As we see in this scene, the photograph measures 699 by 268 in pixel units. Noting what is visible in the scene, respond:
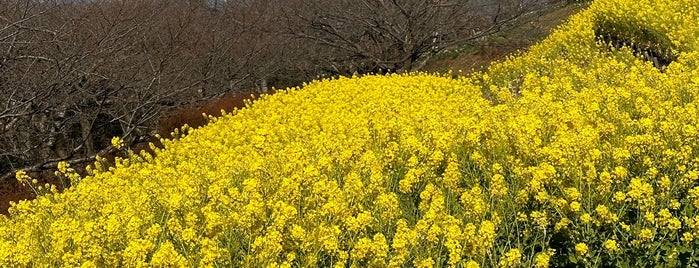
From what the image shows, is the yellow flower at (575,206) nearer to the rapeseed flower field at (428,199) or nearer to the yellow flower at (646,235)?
the rapeseed flower field at (428,199)

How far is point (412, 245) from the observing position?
3164 millimetres

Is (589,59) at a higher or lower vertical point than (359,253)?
lower

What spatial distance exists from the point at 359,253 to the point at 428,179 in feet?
3.71

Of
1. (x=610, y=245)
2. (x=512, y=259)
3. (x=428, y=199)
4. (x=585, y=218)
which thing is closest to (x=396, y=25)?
(x=428, y=199)

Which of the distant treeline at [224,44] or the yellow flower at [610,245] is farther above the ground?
the yellow flower at [610,245]

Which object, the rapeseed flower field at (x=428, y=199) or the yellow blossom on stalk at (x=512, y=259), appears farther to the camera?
the rapeseed flower field at (x=428, y=199)

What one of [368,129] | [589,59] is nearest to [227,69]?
[589,59]

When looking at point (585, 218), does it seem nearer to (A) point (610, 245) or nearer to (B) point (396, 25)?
(A) point (610, 245)

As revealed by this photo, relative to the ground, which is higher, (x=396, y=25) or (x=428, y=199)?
(x=428, y=199)

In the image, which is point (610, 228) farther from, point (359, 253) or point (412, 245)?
point (359, 253)

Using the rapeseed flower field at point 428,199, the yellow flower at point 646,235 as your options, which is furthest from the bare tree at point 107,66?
the yellow flower at point 646,235

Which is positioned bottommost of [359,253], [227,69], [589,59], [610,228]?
[227,69]

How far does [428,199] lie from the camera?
3672 millimetres

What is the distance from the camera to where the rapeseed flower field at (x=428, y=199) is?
128 inches
